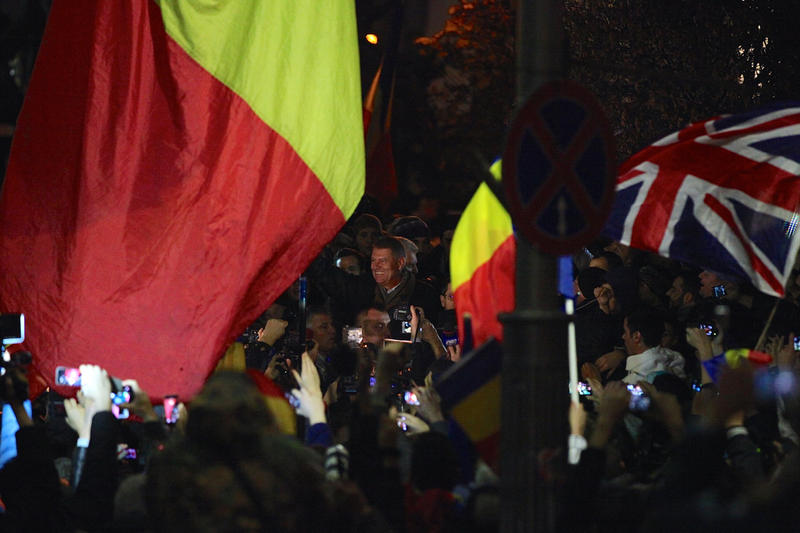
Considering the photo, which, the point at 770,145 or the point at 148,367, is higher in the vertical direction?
the point at 770,145

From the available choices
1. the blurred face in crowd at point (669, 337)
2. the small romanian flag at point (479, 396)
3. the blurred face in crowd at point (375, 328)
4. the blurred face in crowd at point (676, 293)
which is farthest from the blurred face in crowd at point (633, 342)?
the small romanian flag at point (479, 396)

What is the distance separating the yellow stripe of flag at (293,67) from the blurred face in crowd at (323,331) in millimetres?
2285

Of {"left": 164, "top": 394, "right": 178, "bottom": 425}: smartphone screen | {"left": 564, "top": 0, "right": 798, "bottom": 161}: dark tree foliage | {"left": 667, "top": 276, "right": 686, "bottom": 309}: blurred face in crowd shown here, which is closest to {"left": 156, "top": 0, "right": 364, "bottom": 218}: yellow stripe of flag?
{"left": 164, "top": 394, "right": 178, "bottom": 425}: smartphone screen

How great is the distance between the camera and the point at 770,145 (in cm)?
893

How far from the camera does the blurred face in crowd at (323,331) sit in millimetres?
10031

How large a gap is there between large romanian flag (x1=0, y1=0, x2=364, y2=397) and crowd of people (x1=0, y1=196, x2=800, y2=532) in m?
0.56

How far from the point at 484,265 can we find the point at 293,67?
1727 mm

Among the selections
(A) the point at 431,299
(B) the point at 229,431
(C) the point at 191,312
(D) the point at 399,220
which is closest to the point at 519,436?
(B) the point at 229,431

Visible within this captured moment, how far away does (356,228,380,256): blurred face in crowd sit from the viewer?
13.1 meters

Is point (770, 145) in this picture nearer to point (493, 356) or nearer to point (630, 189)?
point (630, 189)

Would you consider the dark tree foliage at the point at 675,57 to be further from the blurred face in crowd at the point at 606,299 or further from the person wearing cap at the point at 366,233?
the blurred face in crowd at the point at 606,299

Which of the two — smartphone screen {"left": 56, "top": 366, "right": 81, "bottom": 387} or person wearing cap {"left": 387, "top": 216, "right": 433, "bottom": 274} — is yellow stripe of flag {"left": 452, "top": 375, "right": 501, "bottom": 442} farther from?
person wearing cap {"left": 387, "top": 216, "right": 433, "bottom": 274}

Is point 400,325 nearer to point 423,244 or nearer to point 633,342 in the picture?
point 633,342

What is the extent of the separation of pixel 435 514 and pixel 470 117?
2352 cm
